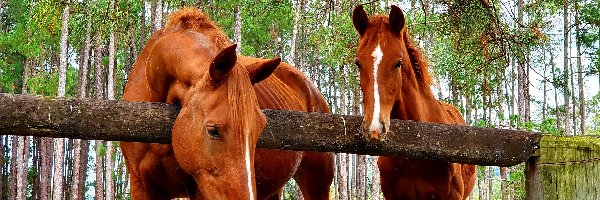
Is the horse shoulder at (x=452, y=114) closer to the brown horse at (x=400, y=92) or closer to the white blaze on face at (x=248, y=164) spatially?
the brown horse at (x=400, y=92)

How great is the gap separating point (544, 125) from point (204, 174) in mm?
14471

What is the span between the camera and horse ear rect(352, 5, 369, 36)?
4.84 m

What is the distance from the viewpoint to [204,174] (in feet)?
9.66

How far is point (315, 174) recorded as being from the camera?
6480 mm

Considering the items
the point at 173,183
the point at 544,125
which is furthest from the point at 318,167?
the point at 544,125

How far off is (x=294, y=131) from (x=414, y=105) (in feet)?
7.64

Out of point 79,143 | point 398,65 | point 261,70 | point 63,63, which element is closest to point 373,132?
point 261,70

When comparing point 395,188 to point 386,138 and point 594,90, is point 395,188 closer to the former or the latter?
point 386,138

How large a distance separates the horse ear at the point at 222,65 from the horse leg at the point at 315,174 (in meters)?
3.43

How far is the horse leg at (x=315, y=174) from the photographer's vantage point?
641 centimetres

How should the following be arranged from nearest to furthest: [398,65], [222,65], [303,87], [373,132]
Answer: [222,65], [373,132], [398,65], [303,87]

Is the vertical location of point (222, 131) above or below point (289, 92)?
below

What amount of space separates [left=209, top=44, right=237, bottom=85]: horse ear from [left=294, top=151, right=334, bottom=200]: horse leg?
3429mm

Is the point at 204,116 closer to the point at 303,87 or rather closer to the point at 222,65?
the point at 222,65
